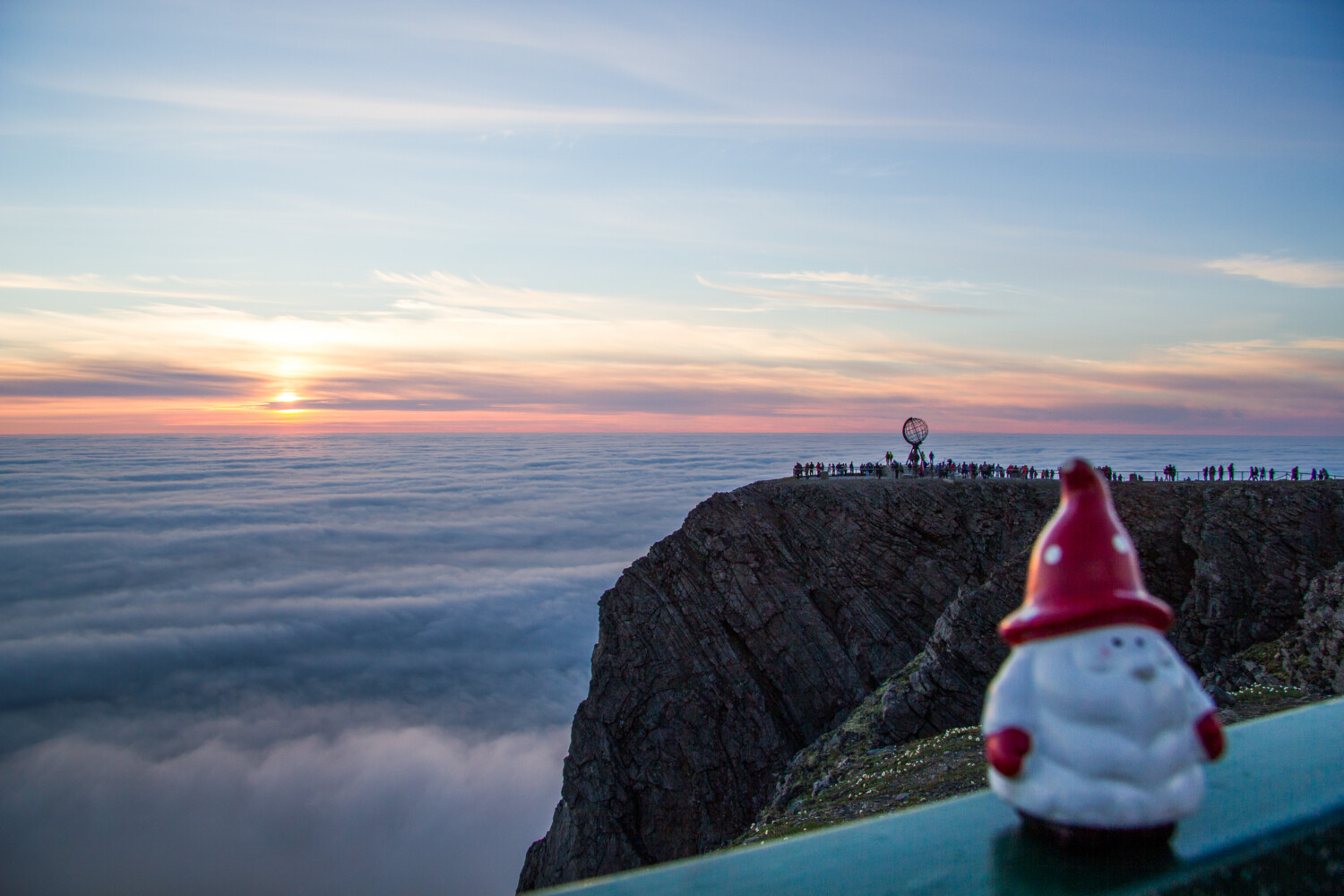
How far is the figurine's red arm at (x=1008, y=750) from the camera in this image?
2744 millimetres

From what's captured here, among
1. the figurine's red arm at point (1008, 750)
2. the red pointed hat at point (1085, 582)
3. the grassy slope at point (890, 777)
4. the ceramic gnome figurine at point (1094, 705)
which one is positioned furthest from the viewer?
the grassy slope at point (890, 777)

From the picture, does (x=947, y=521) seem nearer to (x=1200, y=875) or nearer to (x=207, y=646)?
(x=1200, y=875)

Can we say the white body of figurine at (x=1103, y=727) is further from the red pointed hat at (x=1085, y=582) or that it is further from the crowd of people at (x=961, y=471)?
the crowd of people at (x=961, y=471)

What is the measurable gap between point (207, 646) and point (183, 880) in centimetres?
4752

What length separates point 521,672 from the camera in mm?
99312

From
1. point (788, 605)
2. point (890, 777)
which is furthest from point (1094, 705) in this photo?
point (788, 605)

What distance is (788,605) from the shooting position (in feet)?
114

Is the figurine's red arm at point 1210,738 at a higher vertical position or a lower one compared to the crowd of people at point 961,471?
higher

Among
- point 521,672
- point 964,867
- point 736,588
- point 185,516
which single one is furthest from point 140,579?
point 964,867

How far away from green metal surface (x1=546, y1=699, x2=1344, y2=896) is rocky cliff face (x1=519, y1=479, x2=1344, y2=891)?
2563 cm

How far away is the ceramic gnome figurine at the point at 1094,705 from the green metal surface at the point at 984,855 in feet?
0.42

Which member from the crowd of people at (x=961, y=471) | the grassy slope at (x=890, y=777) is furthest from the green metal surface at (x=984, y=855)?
the crowd of people at (x=961, y=471)

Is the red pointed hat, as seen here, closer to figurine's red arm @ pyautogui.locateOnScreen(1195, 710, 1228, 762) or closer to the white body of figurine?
the white body of figurine

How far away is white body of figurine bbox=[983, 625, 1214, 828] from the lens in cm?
259
